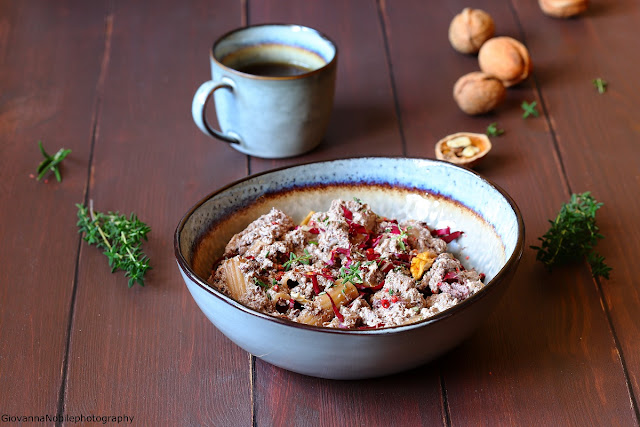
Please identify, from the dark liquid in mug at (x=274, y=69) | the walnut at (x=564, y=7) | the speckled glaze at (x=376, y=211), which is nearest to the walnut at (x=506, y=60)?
the walnut at (x=564, y=7)

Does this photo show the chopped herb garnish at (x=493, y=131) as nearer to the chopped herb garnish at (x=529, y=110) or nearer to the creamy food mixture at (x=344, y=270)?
the chopped herb garnish at (x=529, y=110)

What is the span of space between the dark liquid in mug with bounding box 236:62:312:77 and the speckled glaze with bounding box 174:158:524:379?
465 mm

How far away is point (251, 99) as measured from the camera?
158 cm

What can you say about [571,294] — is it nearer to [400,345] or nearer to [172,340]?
[400,345]

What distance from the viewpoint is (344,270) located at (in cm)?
115

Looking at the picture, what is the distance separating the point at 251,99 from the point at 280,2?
75cm

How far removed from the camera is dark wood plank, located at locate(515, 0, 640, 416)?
4.35 ft

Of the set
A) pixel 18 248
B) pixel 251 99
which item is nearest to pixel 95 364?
pixel 18 248

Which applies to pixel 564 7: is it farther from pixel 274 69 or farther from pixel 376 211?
pixel 376 211

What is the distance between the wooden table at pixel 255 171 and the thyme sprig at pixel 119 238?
3 cm

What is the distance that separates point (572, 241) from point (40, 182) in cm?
112

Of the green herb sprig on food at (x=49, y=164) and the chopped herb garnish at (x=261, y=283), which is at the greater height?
the chopped herb garnish at (x=261, y=283)

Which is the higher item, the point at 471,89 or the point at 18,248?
the point at 471,89

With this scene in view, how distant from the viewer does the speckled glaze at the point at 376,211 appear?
973 millimetres
